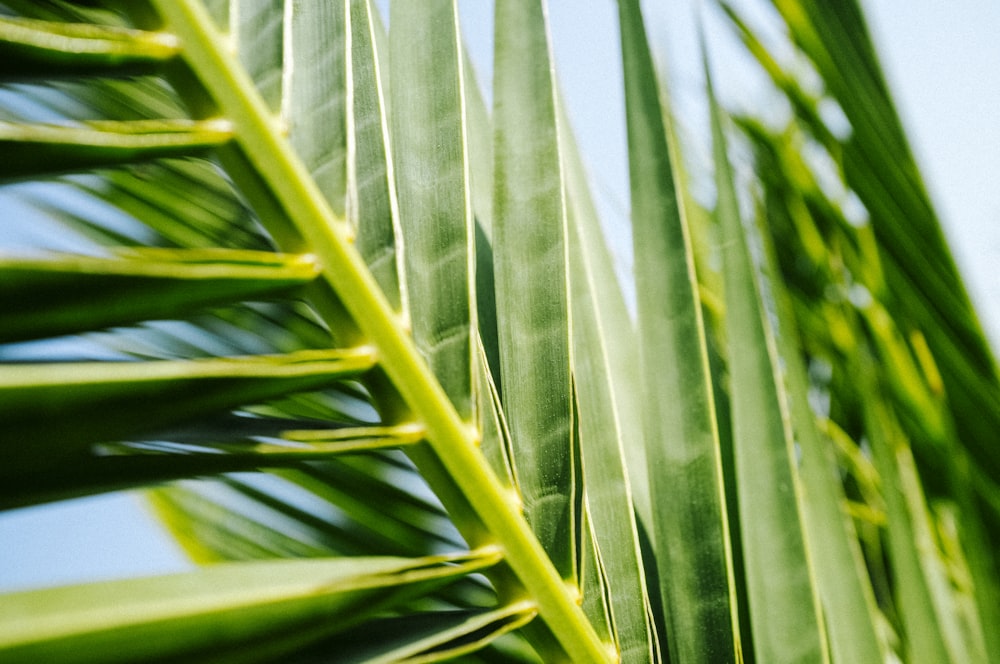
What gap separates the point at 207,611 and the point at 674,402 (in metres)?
0.21

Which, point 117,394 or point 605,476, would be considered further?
point 605,476

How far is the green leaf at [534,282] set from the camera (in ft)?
0.94

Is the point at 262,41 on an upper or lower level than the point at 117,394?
upper

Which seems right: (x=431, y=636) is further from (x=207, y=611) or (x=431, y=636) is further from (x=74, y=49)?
(x=74, y=49)

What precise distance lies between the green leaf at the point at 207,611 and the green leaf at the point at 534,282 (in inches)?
2.3

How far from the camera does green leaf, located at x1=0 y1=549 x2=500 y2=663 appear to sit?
0.16 meters

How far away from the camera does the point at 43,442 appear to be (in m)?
0.20

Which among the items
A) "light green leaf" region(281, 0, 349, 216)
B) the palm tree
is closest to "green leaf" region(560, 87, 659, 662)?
the palm tree

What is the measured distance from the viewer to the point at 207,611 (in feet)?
0.60

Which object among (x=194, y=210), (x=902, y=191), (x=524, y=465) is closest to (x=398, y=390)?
(x=524, y=465)

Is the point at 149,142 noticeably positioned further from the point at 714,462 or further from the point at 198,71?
the point at 714,462

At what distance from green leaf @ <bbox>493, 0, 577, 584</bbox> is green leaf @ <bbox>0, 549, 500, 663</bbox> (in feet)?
0.19

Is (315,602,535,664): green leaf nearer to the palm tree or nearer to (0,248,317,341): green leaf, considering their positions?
the palm tree

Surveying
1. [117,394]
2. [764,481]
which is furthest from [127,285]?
[764,481]
